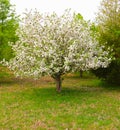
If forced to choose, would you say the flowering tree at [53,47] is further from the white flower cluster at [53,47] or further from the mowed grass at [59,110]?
the mowed grass at [59,110]

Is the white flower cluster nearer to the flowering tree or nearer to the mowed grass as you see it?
the flowering tree

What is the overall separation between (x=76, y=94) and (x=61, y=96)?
1.35m

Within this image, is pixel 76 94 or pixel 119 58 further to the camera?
pixel 119 58

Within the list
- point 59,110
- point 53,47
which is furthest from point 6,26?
point 59,110

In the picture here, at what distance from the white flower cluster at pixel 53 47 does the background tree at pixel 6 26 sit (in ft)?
25.8

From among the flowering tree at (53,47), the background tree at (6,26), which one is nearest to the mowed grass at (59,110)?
the flowering tree at (53,47)

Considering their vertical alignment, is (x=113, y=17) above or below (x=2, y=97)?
above

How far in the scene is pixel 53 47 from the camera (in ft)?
65.5

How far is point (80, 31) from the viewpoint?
2088 centimetres

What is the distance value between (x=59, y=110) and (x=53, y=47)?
5.26 m

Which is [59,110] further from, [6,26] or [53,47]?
[6,26]

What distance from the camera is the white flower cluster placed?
1970 cm

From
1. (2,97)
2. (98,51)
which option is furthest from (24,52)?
(98,51)

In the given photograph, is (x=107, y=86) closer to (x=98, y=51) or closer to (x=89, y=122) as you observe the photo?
(x=98, y=51)
